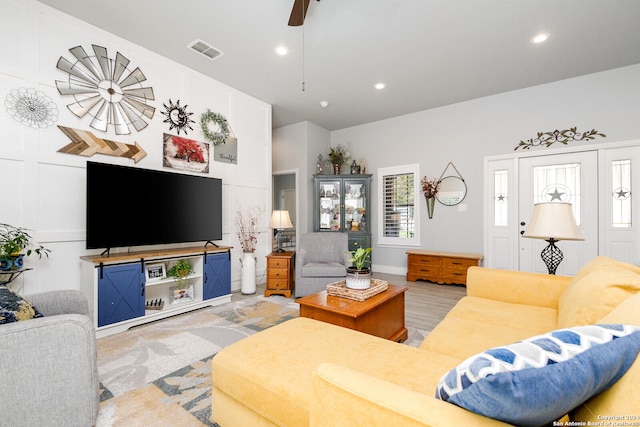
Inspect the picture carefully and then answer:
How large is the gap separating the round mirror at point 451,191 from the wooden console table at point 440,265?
3.00ft

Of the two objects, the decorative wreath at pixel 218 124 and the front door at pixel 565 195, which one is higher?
the decorative wreath at pixel 218 124

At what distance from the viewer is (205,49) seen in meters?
3.28

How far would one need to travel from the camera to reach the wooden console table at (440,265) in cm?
445

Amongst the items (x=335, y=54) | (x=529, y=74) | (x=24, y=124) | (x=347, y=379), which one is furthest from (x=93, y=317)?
(x=529, y=74)

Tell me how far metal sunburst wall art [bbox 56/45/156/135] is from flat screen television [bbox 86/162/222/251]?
611 mm

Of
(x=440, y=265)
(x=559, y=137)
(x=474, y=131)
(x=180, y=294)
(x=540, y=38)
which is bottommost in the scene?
(x=180, y=294)

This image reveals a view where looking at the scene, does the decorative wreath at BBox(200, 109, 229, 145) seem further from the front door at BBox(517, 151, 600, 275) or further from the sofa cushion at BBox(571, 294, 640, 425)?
the front door at BBox(517, 151, 600, 275)

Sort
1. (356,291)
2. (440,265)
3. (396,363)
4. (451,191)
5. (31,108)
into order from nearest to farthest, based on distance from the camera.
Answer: (396,363) < (356,291) < (31,108) < (440,265) < (451,191)

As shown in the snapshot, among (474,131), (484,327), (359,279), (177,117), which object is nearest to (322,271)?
(359,279)

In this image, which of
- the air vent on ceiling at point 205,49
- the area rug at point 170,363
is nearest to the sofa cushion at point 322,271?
the area rug at point 170,363

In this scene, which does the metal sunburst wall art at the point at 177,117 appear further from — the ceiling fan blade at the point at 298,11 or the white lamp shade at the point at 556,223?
the white lamp shade at the point at 556,223

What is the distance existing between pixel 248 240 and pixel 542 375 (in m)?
3.98

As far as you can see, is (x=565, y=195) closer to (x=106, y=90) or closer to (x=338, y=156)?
(x=338, y=156)

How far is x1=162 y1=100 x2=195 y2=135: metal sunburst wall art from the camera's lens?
3.51 meters
